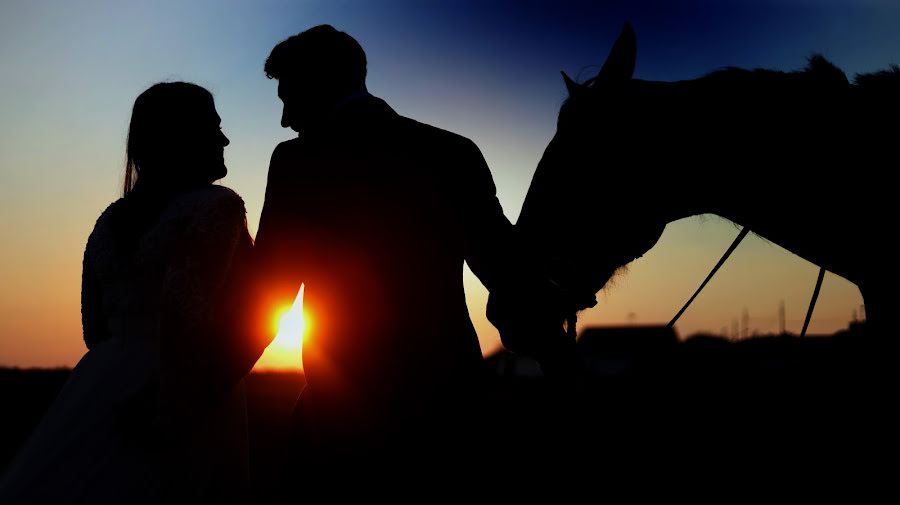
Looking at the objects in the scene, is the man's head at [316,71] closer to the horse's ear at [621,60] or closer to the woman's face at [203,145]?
the woman's face at [203,145]

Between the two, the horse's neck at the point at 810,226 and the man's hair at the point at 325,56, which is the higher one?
the man's hair at the point at 325,56

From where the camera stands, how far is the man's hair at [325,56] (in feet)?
6.62

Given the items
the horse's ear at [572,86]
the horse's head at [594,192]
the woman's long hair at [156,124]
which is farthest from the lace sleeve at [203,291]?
the horse's ear at [572,86]

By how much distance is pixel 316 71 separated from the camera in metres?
2.03

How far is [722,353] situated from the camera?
33.6 meters

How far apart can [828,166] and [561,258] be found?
1.09 meters

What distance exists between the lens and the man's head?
202cm

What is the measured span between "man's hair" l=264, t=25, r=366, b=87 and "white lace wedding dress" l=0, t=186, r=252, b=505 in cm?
79

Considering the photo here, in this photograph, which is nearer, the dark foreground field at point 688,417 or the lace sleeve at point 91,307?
the dark foreground field at point 688,417

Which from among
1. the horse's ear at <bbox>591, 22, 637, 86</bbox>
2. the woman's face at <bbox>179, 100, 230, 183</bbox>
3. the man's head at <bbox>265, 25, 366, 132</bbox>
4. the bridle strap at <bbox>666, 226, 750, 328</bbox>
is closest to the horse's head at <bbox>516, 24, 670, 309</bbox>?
the horse's ear at <bbox>591, 22, 637, 86</bbox>

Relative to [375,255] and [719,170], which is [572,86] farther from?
[375,255]

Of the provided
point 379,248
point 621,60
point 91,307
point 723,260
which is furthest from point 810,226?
point 91,307

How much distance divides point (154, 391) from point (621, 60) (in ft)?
7.39

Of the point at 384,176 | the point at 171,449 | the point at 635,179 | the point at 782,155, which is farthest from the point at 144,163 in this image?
the point at 782,155
